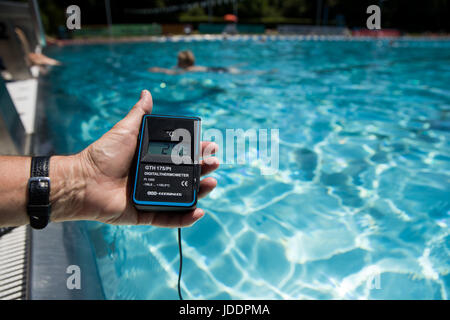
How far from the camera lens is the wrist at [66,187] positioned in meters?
1.40

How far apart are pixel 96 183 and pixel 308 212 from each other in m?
2.27

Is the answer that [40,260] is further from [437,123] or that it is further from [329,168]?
[437,123]

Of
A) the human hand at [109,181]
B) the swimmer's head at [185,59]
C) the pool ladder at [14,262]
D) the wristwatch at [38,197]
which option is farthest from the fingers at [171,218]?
the swimmer's head at [185,59]

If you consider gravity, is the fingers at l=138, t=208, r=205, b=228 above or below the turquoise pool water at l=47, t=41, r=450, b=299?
above

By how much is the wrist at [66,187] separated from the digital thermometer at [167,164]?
0.27 meters

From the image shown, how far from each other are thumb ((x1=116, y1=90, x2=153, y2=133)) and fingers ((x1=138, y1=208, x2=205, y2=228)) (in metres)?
0.49

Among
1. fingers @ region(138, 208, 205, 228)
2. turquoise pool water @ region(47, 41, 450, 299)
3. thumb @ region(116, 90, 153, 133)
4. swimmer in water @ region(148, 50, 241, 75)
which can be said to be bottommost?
turquoise pool water @ region(47, 41, 450, 299)

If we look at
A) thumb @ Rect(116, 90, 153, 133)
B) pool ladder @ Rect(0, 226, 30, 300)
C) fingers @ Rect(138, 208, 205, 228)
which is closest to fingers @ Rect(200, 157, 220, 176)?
fingers @ Rect(138, 208, 205, 228)

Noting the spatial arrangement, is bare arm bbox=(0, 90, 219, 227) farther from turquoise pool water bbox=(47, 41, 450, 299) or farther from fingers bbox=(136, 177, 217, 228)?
turquoise pool water bbox=(47, 41, 450, 299)

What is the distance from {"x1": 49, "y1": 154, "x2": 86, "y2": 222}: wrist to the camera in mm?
1400

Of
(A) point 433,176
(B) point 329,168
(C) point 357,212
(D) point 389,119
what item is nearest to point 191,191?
(C) point 357,212

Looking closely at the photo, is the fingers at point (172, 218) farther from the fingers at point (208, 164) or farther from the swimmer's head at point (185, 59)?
the swimmer's head at point (185, 59)
